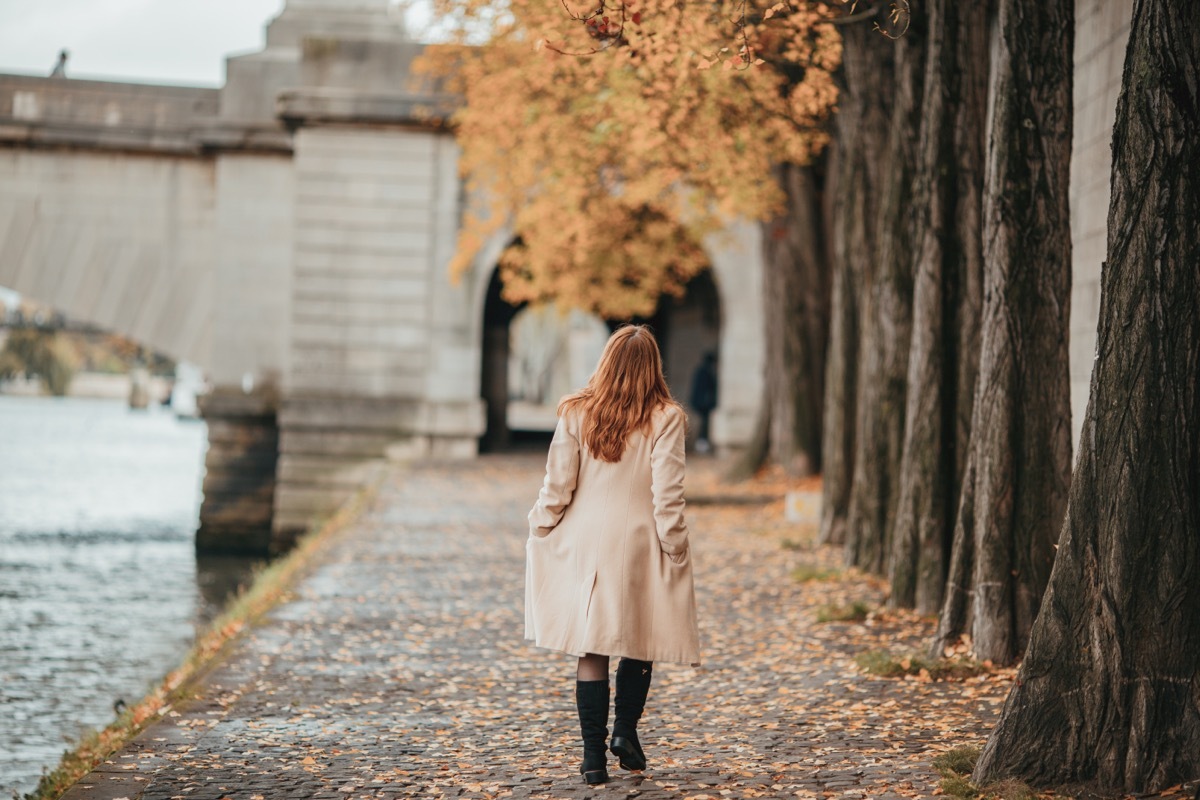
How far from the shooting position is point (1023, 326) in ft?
26.3

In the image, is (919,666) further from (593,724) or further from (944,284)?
(593,724)

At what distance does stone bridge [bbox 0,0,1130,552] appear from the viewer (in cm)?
2539

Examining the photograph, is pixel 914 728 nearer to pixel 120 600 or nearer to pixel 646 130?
pixel 646 130

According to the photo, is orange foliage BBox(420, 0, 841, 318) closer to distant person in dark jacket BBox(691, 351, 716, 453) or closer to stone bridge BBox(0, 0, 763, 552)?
stone bridge BBox(0, 0, 763, 552)

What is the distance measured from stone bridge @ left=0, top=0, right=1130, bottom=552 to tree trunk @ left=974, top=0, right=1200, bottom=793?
19.0m

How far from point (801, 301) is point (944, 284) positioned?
9064mm

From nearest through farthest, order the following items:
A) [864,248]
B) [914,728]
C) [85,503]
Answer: [914,728] → [864,248] → [85,503]

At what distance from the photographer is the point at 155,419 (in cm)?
9431

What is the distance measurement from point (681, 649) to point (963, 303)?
4697 millimetres

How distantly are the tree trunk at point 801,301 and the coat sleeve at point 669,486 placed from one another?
510 inches

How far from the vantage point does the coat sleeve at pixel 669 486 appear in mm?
5910

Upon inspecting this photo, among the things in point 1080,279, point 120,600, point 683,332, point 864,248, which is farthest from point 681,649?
point 683,332

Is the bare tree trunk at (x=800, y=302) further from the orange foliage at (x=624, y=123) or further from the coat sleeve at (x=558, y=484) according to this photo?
the coat sleeve at (x=558, y=484)

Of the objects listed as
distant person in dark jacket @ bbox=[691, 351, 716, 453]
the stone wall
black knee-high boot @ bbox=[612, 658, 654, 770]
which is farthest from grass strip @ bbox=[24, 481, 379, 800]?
distant person in dark jacket @ bbox=[691, 351, 716, 453]
